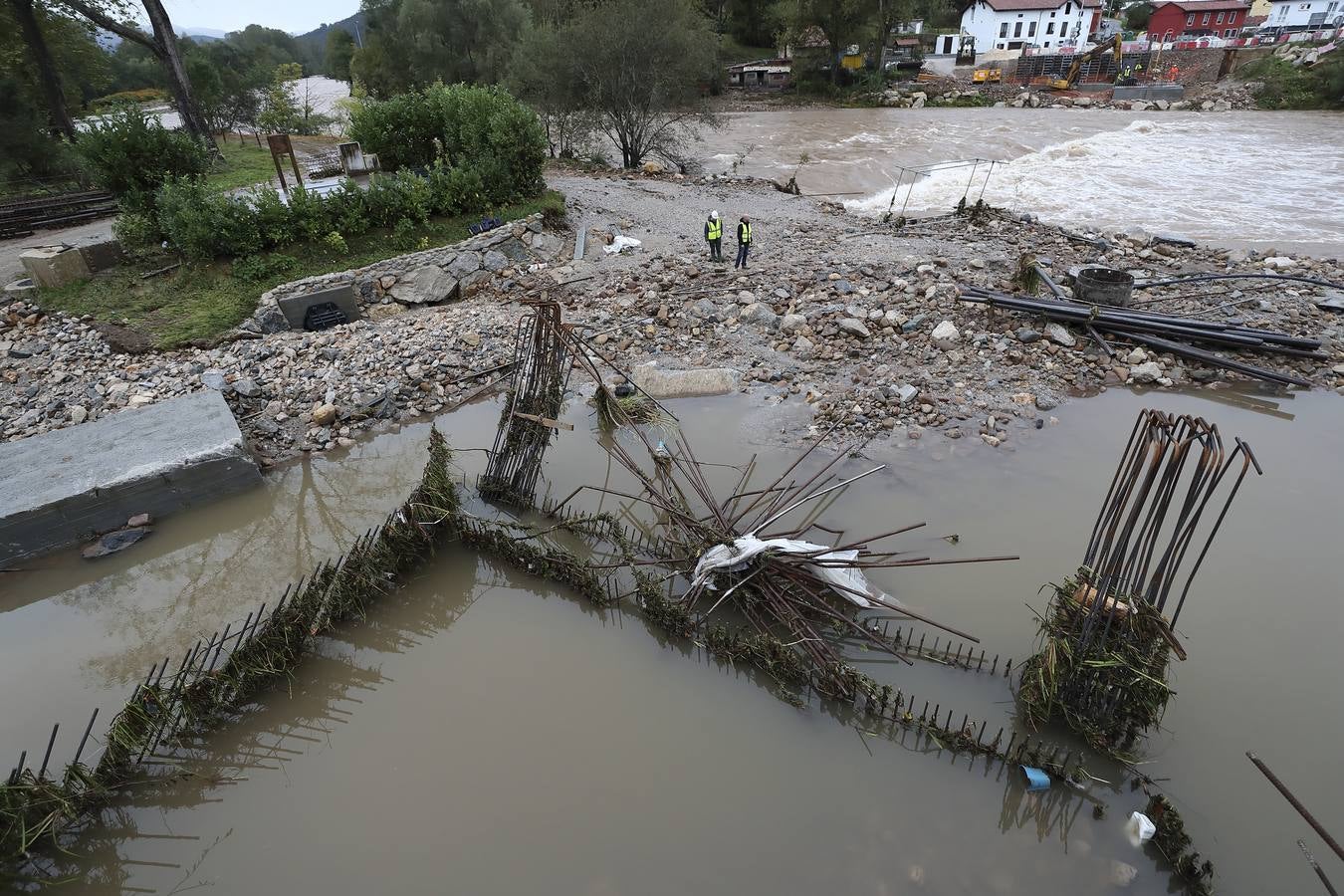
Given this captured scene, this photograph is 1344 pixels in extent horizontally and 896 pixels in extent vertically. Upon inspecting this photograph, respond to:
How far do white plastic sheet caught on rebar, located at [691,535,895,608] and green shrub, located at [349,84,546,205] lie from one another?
33.2 ft

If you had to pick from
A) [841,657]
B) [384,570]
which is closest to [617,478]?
[384,570]

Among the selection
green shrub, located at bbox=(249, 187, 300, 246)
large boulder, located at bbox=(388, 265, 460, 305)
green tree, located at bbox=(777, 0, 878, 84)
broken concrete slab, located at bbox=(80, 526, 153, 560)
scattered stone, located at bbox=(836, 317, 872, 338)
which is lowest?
broken concrete slab, located at bbox=(80, 526, 153, 560)

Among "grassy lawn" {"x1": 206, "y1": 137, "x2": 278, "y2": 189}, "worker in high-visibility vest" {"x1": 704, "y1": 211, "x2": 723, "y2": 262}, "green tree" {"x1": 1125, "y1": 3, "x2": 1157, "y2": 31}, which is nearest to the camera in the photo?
"worker in high-visibility vest" {"x1": 704, "y1": 211, "x2": 723, "y2": 262}

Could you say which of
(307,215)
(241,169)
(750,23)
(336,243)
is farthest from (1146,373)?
(750,23)

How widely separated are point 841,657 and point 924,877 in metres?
1.43

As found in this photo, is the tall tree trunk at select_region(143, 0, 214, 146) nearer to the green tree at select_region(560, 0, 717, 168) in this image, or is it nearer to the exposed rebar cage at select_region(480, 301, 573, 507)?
the green tree at select_region(560, 0, 717, 168)

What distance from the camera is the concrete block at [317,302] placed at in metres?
9.87

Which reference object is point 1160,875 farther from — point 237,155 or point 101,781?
point 237,155

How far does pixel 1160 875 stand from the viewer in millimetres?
3562

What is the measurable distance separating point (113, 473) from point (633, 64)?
19.3 metres

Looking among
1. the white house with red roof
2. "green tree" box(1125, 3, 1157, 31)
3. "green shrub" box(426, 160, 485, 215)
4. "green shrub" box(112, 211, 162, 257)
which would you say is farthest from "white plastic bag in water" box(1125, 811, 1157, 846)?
"green tree" box(1125, 3, 1157, 31)

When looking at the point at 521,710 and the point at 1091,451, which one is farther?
the point at 1091,451

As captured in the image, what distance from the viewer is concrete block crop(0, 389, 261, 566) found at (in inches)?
230

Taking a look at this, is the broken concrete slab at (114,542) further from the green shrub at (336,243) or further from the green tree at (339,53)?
the green tree at (339,53)
